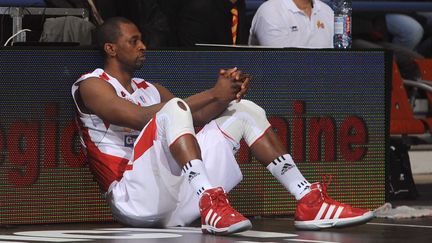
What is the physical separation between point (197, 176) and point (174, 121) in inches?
13.7


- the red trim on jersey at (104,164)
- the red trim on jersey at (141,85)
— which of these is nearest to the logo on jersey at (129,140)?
the red trim on jersey at (104,164)

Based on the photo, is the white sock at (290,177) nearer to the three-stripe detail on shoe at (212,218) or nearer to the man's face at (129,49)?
the three-stripe detail on shoe at (212,218)

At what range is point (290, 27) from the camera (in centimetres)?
1045

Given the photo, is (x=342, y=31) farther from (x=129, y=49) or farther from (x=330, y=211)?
Result: (x=330, y=211)

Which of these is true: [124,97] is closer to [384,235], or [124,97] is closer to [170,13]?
[384,235]

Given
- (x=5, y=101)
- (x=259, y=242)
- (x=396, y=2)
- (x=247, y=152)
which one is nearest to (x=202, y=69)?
(x=247, y=152)

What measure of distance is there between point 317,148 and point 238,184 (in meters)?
0.66

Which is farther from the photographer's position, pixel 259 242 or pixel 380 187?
pixel 380 187

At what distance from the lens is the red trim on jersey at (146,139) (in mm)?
7941

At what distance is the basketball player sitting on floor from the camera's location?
7816mm

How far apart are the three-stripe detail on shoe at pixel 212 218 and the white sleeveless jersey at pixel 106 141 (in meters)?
0.87

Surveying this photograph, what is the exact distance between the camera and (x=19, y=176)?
28.0 ft

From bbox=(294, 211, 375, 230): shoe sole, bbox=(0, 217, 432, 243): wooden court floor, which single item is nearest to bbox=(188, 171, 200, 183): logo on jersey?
bbox=(0, 217, 432, 243): wooden court floor

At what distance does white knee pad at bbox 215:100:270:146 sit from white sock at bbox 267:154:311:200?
211mm
